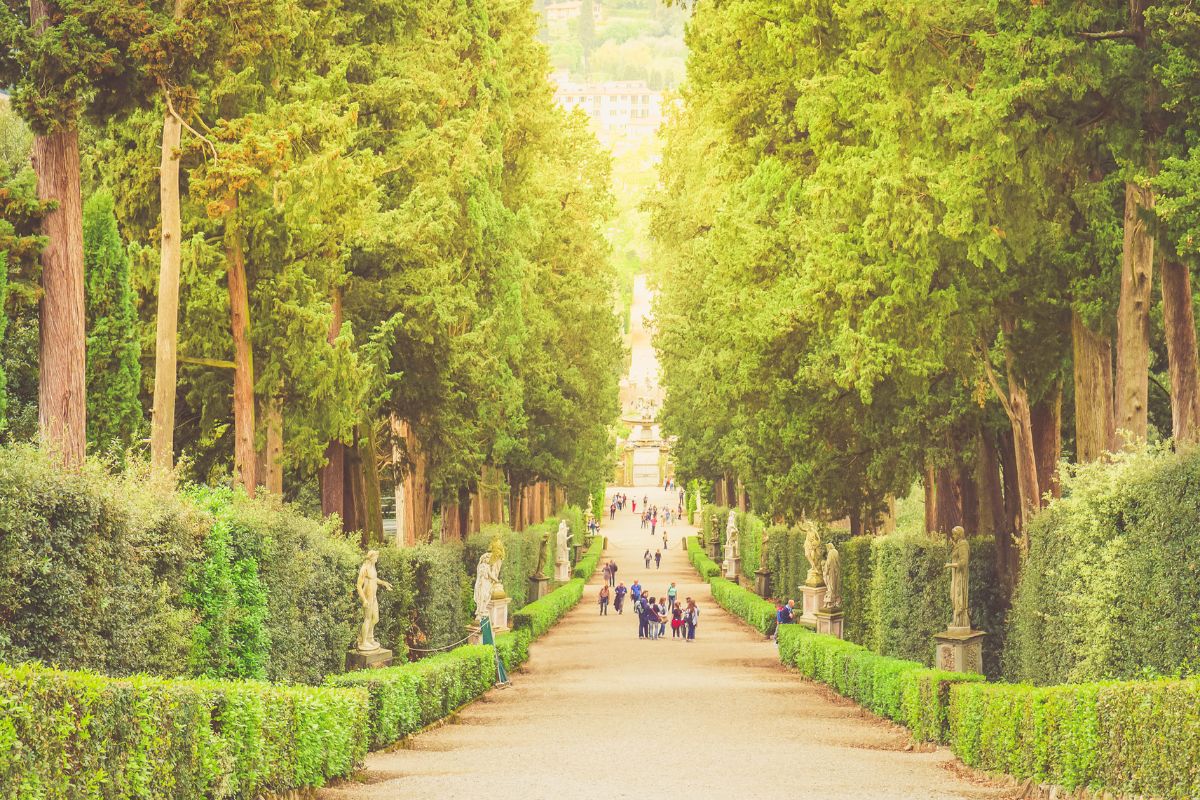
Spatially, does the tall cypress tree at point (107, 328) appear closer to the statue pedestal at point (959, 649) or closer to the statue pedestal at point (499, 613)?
the statue pedestal at point (959, 649)

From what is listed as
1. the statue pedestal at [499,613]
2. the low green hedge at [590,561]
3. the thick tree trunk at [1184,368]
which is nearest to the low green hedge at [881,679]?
the thick tree trunk at [1184,368]

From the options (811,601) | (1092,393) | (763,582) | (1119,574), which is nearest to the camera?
(1119,574)

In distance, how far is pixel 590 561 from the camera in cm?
7000

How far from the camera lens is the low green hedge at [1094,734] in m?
10.1

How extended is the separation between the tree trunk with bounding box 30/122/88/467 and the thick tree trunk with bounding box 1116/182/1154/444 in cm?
1076

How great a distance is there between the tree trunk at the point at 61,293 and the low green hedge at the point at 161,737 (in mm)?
3974

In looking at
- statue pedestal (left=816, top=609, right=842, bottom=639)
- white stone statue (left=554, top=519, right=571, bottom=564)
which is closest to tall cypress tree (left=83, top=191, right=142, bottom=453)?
statue pedestal (left=816, top=609, right=842, bottom=639)

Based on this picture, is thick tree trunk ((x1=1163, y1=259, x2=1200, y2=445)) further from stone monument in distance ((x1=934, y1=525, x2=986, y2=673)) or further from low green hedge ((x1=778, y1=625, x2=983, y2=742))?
stone monument in distance ((x1=934, y1=525, x2=986, y2=673))

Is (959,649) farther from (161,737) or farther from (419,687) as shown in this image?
(161,737)

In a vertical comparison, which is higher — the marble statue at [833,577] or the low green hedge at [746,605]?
the marble statue at [833,577]

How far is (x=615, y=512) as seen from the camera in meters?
108

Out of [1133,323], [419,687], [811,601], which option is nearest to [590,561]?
[811,601]

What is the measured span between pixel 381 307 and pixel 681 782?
46.0ft

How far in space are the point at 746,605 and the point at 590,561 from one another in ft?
85.6
